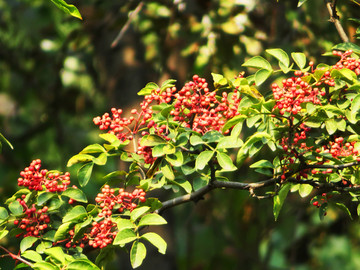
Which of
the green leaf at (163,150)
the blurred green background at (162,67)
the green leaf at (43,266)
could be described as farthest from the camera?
the blurred green background at (162,67)

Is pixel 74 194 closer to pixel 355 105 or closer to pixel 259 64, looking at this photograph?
pixel 259 64

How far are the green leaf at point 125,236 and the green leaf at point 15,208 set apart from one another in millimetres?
303

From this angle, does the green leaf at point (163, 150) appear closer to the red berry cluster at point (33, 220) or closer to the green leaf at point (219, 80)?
the green leaf at point (219, 80)

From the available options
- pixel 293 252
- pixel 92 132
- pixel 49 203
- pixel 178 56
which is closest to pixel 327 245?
pixel 293 252

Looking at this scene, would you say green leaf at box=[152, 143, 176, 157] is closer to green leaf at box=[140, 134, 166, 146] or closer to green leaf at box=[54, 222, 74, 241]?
green leaf at box=[140, 134, 166, 146]

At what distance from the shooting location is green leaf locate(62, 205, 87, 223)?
4.42ft

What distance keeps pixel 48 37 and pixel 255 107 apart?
125 inches

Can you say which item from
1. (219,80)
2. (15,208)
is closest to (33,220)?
(15,208)

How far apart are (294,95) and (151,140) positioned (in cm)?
36

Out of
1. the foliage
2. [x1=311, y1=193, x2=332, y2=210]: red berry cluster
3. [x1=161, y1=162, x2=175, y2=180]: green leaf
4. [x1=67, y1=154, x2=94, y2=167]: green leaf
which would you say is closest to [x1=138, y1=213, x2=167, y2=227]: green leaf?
the foliage

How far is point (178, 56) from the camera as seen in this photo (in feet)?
11.9

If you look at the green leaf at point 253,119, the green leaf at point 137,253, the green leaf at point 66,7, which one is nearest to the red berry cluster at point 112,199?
the green leaf at point 137,253

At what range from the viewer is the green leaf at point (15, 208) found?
141 cm

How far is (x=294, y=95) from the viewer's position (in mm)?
1298
